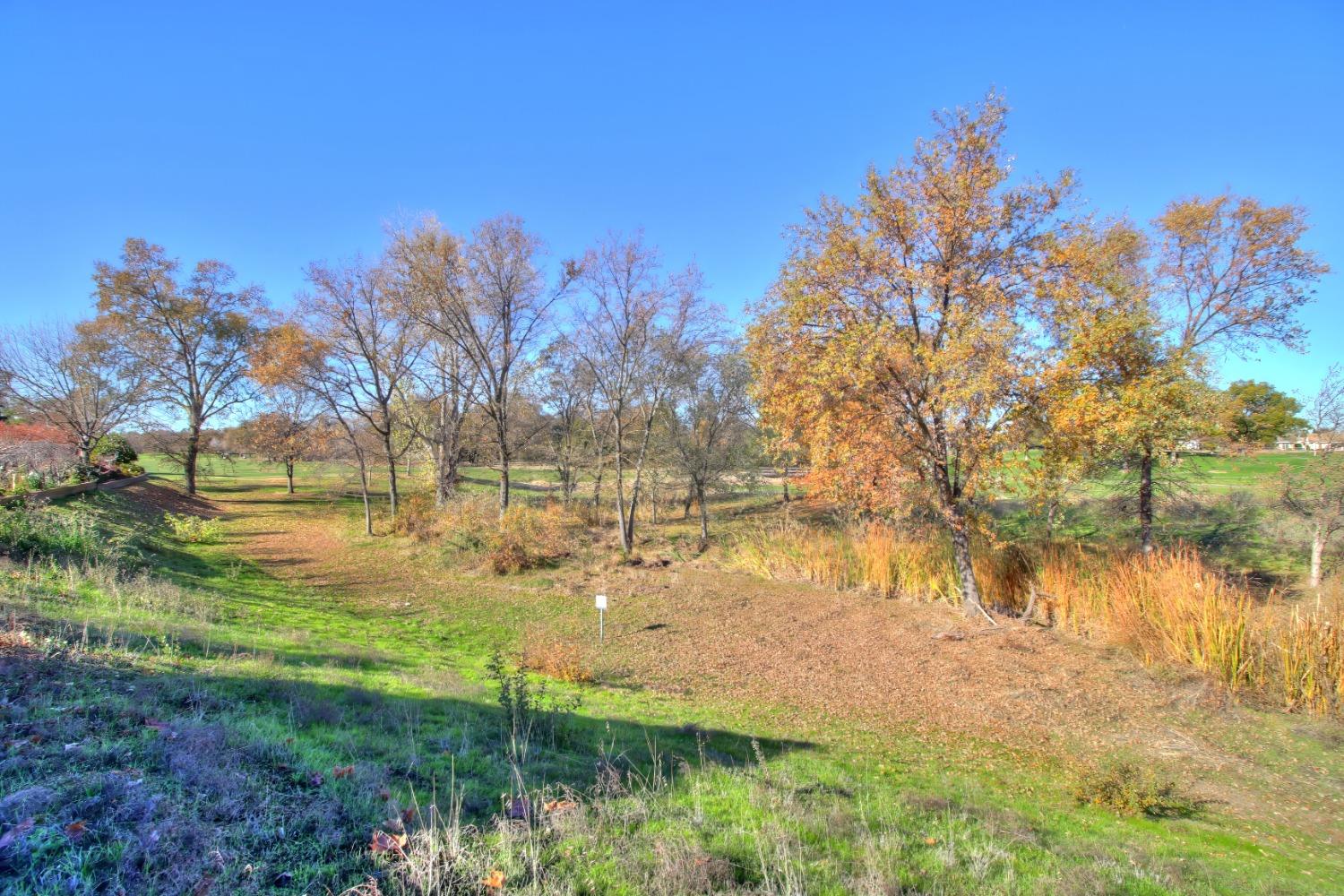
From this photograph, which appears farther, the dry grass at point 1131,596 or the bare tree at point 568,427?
the bare tree at point 568,427

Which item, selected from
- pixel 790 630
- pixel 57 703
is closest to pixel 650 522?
pixel 790 630

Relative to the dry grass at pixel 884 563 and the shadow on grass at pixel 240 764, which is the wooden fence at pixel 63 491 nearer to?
the shadow on grass at pixel 240 764

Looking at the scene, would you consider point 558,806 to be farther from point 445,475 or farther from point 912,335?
point 445,475

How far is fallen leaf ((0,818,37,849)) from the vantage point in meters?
2.24

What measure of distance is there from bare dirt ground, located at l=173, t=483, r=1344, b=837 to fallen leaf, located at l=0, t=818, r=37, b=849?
6.51 m

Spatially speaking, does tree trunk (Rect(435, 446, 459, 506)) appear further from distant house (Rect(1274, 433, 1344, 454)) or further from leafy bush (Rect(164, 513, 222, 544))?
distant house (Rect(1274, 433, 1344, 454))

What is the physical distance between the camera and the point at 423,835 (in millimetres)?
2752

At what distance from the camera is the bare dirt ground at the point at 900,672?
657 cm

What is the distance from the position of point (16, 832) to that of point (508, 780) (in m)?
2.50

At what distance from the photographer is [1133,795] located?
17.1 ft

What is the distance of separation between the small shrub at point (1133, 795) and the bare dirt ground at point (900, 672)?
2.08 ft

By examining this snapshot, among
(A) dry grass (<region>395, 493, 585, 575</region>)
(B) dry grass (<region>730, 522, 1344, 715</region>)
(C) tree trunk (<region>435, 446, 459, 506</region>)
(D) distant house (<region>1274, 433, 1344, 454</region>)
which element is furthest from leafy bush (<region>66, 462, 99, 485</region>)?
(D) distant house (<region>1274, 433, 1344, 454</region>)

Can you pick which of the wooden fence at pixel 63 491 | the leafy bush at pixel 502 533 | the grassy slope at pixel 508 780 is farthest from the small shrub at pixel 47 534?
the leafy bush at pixel 502 533

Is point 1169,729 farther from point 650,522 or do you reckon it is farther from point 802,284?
point 650,522
